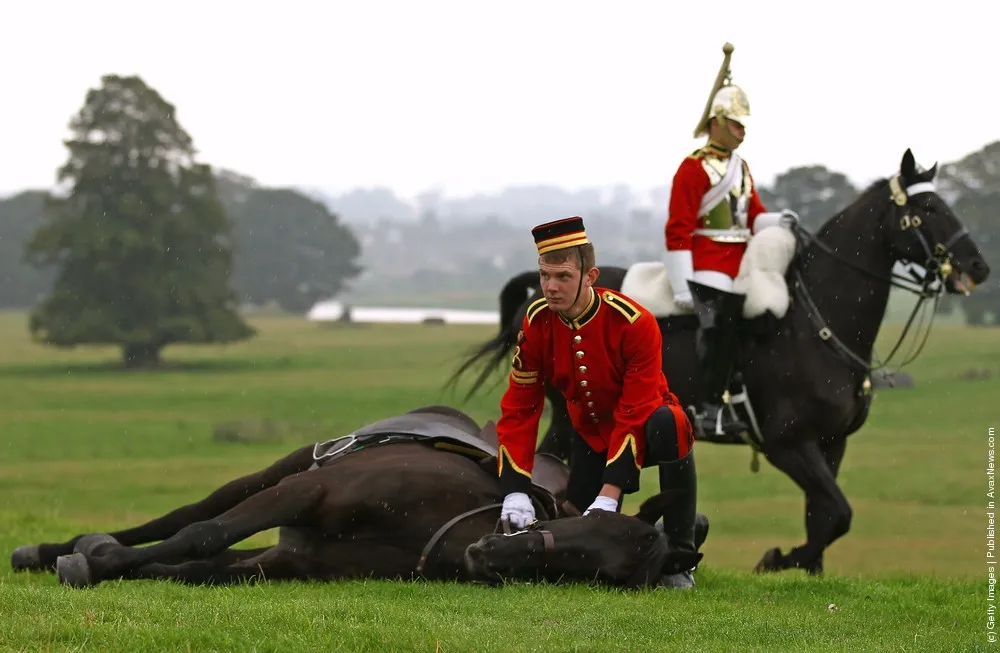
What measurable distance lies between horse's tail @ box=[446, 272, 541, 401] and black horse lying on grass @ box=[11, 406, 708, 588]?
3.72 metres

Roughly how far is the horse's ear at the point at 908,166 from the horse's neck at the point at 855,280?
290 millimetres

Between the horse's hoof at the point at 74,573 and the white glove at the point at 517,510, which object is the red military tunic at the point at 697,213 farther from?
the horse's hoof at the point at 74,573

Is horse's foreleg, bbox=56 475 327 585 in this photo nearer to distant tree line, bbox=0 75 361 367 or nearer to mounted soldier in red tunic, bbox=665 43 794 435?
mounted soldier in red tunic, bbox=665 43 794 435

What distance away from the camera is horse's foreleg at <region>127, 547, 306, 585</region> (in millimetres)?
6574

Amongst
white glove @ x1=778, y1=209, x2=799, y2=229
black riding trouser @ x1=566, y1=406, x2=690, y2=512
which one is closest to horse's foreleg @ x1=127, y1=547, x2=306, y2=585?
black riding trouser @ x1=566, y1=406, x2=690, y2=512

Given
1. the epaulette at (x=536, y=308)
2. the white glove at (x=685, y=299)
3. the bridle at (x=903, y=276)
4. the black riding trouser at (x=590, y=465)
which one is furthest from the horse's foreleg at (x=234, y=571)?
the bridle at (x=903, y=276)

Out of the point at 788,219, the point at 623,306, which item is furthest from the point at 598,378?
the point at 788,219

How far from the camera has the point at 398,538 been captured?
21.2ft

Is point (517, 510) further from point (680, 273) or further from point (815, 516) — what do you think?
point (680, 273)

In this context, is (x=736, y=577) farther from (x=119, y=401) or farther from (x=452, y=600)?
(x=119, y=401)

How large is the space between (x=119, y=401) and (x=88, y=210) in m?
12.6

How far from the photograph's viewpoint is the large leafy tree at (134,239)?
45000 millimetres

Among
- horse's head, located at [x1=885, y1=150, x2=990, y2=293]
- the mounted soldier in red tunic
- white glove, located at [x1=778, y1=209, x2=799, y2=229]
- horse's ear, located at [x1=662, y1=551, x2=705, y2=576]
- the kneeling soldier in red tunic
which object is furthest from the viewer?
white glove, located at [x1=778, y1=209, x2=799, y2=229]

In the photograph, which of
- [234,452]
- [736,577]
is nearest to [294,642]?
[736,577]
